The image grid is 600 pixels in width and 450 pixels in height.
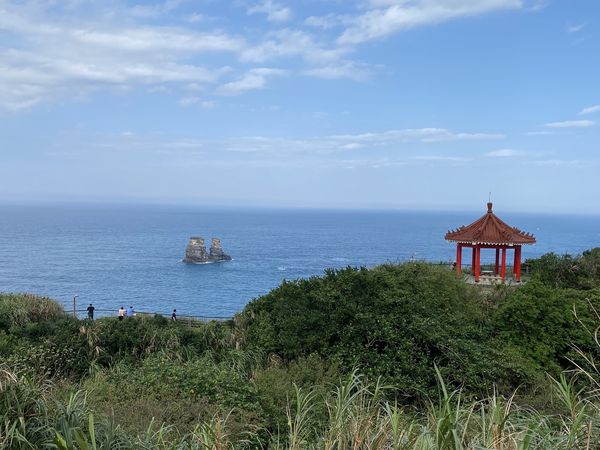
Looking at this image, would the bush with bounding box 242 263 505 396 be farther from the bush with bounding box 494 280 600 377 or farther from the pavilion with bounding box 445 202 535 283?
the pavilion with bounding box 445 202 535 283

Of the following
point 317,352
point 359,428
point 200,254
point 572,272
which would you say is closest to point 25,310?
point 317,352

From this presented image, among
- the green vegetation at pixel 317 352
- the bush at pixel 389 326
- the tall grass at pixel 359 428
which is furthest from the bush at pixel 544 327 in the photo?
the tall grass at pixel 359 428

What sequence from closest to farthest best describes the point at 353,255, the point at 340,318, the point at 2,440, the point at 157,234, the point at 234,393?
the point at 2,440
the point at 234,393
the point at 340,318
the point at 353,255
the point at 157,234

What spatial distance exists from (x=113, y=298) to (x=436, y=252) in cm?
5379

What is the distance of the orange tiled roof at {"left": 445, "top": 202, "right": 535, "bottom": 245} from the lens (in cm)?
2002

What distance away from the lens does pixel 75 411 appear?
4.97m

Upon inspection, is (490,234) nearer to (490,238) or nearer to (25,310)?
(490,238)

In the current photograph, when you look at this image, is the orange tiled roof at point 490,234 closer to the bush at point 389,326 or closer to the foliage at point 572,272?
the foliage at point 572,272

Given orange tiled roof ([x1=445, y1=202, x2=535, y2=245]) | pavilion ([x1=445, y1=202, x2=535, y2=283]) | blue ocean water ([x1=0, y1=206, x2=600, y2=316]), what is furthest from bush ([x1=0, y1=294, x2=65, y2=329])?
orange tiled roof ([x1=445, y1=202, x2=535, y2=245])

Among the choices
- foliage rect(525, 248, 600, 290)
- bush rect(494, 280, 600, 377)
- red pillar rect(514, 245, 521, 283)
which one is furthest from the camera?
red pillar rect(514, 245, 521, 283)

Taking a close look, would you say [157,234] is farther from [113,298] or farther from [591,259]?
[591,259]

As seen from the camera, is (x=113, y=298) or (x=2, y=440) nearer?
(x=2, y=440)

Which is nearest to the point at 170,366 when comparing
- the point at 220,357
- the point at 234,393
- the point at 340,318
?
the point at 234,393

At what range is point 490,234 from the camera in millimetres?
20391
